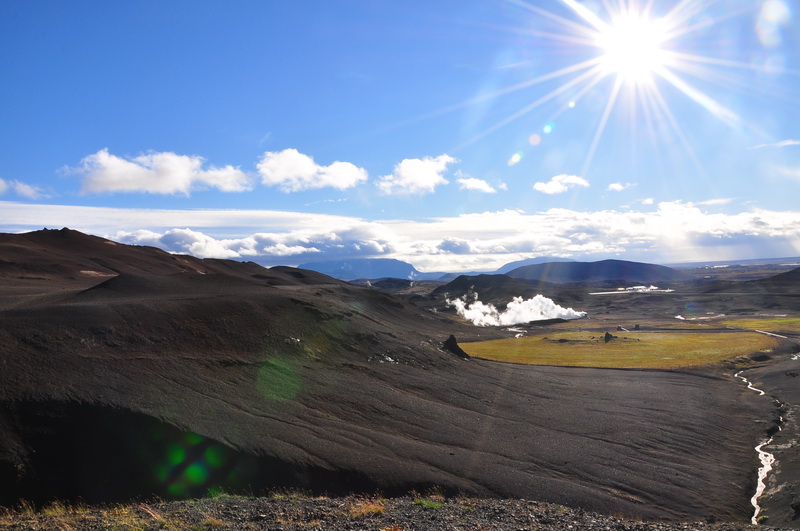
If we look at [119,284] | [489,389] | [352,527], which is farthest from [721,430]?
[119,284]

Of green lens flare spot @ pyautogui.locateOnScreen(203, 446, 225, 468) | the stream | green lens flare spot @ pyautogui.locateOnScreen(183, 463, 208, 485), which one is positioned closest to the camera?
green lens flare spot @ pyautogui.locateOnScreen(183, 463, 208, 485)

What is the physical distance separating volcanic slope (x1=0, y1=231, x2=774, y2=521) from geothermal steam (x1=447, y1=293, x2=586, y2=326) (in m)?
97.7

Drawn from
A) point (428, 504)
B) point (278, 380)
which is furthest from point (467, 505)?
point (278, 380)

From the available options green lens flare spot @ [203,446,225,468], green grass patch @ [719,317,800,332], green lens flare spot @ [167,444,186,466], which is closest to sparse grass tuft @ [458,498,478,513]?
green lens flare spot @ [203,446,225,468]

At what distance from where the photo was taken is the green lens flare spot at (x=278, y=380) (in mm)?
33844

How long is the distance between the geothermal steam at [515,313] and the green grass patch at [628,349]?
1586 inches

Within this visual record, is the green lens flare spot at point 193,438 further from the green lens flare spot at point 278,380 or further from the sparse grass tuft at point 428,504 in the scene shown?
the sparse grass tuft at point 428,504

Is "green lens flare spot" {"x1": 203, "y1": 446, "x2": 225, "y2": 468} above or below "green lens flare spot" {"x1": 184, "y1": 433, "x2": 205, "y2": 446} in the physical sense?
below

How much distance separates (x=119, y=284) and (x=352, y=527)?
49.4 metres

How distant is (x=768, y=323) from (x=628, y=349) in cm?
6486

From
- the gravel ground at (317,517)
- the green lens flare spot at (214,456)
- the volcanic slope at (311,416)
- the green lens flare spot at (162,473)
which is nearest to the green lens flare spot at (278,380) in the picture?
the volcanic slope at (311,416)

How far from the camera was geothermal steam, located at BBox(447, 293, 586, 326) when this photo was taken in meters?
153

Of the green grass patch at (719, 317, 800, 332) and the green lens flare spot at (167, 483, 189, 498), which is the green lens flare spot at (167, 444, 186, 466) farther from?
the green grass patch at (719, 317, 800, 332)

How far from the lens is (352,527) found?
53.9ft
